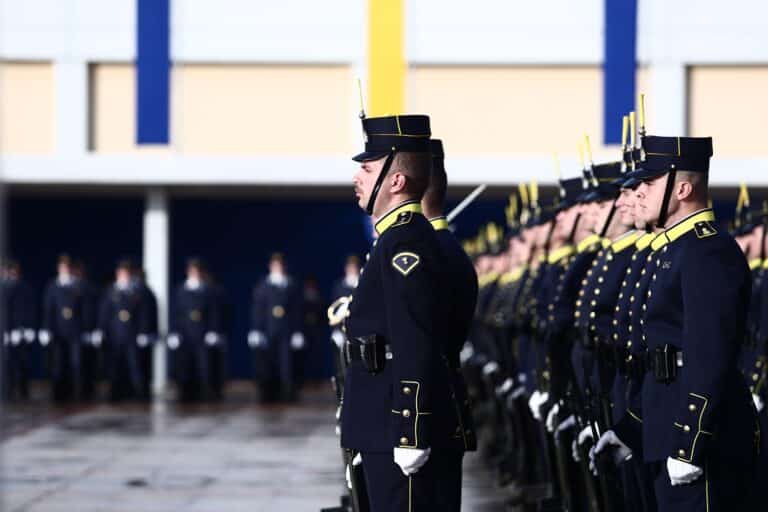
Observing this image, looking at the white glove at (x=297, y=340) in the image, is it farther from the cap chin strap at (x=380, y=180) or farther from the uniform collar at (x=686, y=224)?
the cap chin strap at (x=380, y=180)

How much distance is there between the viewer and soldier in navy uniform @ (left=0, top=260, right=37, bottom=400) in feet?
65.6

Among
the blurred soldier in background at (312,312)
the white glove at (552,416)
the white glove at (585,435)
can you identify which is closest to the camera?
the white glove at (585,435)

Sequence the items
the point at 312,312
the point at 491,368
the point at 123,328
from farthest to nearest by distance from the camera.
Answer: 1. the point at 312,312
2. the point at 123,328
3. the point at 491,368

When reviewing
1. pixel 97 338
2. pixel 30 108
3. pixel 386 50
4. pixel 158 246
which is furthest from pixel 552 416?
pixel 30 108

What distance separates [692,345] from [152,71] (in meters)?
15.6

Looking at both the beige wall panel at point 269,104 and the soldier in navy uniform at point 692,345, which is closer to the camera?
the soldier in navy uniform at point 692,345

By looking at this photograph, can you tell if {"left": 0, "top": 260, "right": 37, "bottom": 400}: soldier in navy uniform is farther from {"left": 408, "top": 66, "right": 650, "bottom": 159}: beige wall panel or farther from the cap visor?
the cap visor

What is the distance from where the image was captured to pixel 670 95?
2077 cm

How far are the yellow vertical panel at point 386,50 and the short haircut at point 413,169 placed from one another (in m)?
14.2

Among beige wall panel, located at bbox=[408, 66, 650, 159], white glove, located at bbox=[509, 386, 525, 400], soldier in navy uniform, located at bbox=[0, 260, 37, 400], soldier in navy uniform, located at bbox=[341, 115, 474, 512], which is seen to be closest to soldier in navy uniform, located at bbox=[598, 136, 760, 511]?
soldier in navy uniform, located at bbox=[341, 115, 474, 512]

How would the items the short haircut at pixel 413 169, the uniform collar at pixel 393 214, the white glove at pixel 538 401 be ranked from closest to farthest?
the uniform collar at pixel 393 214 → the short haircut at pixel 413 169 → the white glove at pixel 538 401

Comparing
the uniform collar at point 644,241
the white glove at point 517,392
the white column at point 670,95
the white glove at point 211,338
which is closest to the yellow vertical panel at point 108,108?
the white glove at point 211,338

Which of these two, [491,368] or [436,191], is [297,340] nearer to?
[491,368]

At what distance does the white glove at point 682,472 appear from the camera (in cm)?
496
